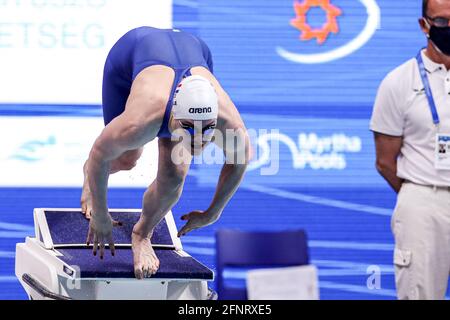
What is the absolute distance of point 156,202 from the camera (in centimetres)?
489

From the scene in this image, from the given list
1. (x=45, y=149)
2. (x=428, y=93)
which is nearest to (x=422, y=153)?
(x=428, y=93)

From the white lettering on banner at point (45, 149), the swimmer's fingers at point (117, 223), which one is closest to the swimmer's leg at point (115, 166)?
the swimmer's fingers at point (117, 223)

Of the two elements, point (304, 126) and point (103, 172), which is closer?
point (103, 172)

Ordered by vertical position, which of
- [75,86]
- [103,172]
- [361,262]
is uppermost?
[75,86]

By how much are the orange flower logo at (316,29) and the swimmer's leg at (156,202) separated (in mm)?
2266

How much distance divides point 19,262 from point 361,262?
252 cm

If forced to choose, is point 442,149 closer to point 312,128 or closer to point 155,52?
point 155,52

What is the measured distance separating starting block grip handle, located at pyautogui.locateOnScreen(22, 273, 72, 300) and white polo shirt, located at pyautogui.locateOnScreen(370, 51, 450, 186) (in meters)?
1.86

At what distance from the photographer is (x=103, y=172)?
4660 millimetres

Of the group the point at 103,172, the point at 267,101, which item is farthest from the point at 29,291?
the point at 267,101

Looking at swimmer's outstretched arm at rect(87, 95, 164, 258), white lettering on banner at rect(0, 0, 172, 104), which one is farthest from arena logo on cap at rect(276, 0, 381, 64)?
swimmer's outstretched arm at rect(87, 95, 164, 258)

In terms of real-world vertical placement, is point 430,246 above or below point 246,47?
below

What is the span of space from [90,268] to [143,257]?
273mm
